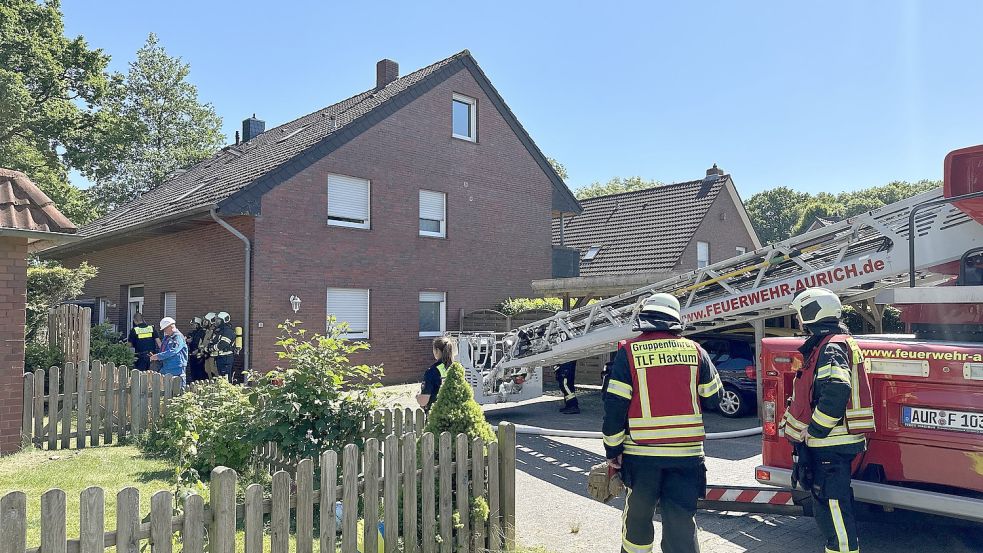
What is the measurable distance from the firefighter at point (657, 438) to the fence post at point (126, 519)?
2.48 meters

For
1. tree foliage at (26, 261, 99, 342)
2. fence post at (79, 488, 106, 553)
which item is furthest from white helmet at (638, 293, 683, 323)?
tree foliage at (26, 261, 99, 342)

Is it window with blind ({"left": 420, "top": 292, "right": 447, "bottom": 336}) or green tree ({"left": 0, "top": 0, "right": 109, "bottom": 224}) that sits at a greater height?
green tree ({"left": 0, "top": 0, "right": 109, "bottom": 224})

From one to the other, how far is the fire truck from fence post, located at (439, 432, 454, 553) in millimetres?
2517

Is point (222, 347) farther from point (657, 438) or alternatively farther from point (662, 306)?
point (657, 438)

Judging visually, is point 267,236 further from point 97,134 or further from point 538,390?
point 97,134

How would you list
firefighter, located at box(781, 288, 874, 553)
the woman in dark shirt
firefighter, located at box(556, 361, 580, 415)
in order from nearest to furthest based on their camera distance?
firefighter, located at box(781, 288, 874, 553), the woman in dark shirt, firefighter, located at box(556, 361, 580, 415)

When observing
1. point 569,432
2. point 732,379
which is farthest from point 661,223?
point 569,432

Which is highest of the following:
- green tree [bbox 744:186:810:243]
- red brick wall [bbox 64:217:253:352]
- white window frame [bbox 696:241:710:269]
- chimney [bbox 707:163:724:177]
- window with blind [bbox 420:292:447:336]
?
green tree [bbox 744:186:810:243]

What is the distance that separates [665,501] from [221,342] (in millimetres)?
10712

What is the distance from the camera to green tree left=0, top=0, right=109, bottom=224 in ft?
70.3

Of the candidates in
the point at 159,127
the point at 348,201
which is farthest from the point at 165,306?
the point at 159,127

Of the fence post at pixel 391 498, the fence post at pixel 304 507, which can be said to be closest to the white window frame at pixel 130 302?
the fence post at pixel 391 498

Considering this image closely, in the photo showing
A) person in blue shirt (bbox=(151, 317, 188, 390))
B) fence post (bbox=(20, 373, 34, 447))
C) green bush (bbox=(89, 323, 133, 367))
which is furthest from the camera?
green bush (bbox=(89, 323, 133, 367))

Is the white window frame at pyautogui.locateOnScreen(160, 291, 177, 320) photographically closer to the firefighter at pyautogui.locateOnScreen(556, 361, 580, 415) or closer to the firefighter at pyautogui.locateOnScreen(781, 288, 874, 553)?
the firefighter at pyautogui.locateOnScreen(556, 361, 580, 415)
